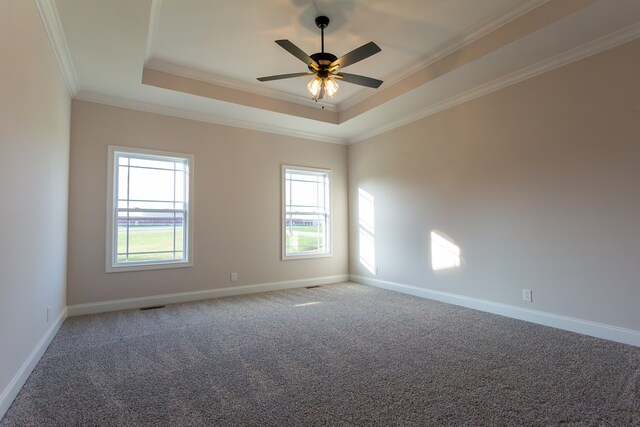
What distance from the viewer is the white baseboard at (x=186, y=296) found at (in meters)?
4.01

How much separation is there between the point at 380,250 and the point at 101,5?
4638 millimetres

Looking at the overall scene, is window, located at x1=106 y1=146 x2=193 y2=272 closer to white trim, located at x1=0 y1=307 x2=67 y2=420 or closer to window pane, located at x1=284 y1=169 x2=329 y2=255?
white trim, located at x1=0 y1=307 x2=67 y2=420

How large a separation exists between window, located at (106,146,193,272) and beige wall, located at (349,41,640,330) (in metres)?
3.34

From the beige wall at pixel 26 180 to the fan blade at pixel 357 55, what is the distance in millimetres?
2293

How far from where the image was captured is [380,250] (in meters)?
5.50

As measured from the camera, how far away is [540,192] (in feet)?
11.4

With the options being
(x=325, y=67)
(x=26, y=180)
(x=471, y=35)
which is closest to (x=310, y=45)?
(x=325, y=67)

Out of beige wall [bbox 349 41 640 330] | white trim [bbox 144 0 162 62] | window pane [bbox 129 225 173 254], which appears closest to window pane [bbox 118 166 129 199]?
window pane [bbox 129 225 173 254]

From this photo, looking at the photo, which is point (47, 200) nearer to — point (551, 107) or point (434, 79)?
point (434, 79)

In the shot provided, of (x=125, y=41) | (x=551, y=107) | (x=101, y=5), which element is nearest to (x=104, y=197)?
(x=125, y=41)

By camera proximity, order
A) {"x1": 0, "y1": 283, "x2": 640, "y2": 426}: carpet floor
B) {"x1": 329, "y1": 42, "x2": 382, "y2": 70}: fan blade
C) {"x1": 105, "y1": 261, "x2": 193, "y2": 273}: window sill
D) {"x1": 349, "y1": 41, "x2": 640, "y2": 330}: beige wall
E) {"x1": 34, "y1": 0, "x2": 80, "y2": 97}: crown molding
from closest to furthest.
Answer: {"x1": 0, "y1": 283, "x2": 640, "y2": 426}: carpet floor → {"x1": 34, "y1": 0, "x2": 80, "y2": 97}: crown molding → {"x1": 329, "y1": 42, "x2": 382, "y2": 70}: fan blade → {"x1": 349, "y1": 41, "x2": 640, "y2": 330}: beige wall → {"x1": 105, "y1": 261, "x2": 193, "y2": 273}: window sill

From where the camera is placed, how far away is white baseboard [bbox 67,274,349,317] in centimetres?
401

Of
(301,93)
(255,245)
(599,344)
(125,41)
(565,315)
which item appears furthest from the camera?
(255,245)

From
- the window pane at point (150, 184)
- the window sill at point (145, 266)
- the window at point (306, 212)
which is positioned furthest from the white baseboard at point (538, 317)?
the window pane at point (150, 184)
